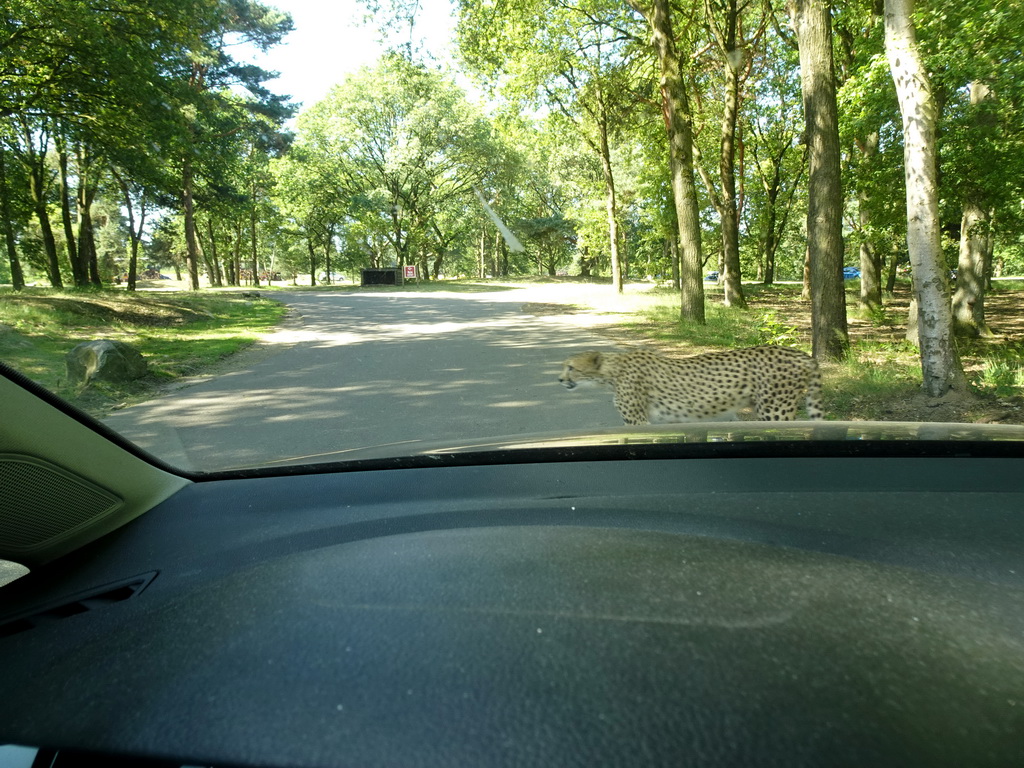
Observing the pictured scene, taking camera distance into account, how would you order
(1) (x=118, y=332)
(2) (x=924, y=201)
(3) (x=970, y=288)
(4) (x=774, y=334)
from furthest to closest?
(1) (x=118, y=332) → (3) (x=970, y=288) → (4) (x=774, y=334) → (2) (x=924, y=201)

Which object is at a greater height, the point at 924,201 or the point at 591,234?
the point at 591,234

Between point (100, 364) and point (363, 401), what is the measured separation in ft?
13.8

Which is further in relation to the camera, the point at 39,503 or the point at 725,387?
the point at 725,387

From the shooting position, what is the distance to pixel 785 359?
6.45 meters

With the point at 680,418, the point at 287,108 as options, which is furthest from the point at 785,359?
the point at 287,108

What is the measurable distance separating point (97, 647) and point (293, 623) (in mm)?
469

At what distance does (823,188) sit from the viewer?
36.0ft

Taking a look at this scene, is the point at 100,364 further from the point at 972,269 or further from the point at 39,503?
the point at 972,269

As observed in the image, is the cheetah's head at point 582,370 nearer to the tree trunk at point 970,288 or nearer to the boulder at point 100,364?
the boulder at point 100,364

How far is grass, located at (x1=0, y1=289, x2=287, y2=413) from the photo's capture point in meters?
10.3

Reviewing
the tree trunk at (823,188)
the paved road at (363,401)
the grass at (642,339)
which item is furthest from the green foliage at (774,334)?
the paved road at (363,401)

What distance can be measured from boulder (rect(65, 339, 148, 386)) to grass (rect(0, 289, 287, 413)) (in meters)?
0.17

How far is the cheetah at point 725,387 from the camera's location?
252 inches

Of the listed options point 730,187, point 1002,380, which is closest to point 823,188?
point 1002,380
